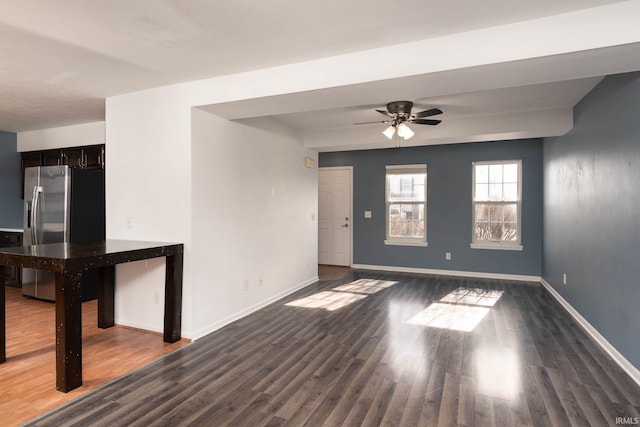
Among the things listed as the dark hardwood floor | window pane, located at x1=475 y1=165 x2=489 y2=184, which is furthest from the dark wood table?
window pane, located at x1=475 y1=165 x2=489 y2=184

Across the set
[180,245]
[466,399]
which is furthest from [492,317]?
[180,245]

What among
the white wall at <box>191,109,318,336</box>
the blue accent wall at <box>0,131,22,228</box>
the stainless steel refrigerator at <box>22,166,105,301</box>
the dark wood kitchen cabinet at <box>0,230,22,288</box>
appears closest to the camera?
the white wall at <box>191,109,318,336</box>

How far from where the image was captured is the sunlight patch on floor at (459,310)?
3.90 m

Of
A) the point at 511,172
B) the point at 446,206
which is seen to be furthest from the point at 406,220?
the point at 511,172

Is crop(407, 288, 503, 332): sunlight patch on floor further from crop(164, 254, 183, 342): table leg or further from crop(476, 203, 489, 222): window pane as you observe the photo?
crop(164, 254, 183, 342): table leg

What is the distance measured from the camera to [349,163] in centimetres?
724

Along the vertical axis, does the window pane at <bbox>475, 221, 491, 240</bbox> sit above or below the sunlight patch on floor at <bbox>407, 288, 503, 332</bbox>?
above

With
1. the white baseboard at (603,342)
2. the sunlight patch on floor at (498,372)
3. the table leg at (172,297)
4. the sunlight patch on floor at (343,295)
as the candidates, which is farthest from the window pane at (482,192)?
the table leg at (172,297)

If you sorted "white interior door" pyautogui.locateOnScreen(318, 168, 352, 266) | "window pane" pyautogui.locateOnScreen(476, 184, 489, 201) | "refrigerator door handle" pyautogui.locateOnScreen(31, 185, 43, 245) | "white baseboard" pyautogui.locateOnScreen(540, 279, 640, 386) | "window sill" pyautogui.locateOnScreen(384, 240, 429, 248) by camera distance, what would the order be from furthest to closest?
"white interior door" pyautogui.locateOnScreen(318, 168, 352, 266)
"window sill" pyautogui.locateOnScreen(384, 240, 429, 248)
"window pane" pyautogui.locateOnScreen(476, 184, 489, 201)
"refrigerator door handle" pyautogui.locateOnScreen(31, 185, 43, 245)
"white baseboard" pyautogui.locateOnScreen(540, 279, 640, 386)

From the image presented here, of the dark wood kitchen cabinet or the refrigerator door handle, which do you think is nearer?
the refrigerator door handle

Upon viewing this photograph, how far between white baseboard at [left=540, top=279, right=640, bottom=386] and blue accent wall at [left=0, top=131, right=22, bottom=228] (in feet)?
26.9

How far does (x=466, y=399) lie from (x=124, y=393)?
232cm

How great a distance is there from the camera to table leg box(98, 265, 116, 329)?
377 centimetres

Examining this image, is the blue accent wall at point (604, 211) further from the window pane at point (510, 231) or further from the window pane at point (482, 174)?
the window pane at point (482, 174)
